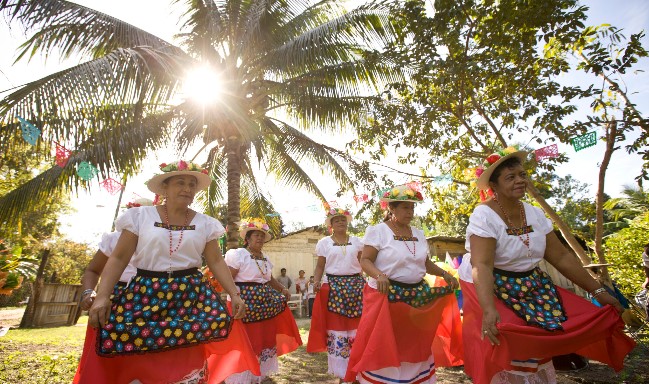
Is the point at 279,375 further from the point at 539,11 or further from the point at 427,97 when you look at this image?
the point at 539,11

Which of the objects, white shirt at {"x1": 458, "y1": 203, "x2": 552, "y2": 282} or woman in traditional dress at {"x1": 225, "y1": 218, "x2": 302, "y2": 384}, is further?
woman in traditional dress at {"x1": 225, "y1": 218, "x2": 302, "y2": 384}

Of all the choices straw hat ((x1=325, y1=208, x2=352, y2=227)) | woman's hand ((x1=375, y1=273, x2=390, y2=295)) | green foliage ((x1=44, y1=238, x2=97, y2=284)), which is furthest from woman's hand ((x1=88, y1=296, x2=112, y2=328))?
green foliage ((x1=44, y1=238, x2=97, y2=284))

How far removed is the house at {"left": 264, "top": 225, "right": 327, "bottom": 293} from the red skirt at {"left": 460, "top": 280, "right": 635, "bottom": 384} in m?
15.1

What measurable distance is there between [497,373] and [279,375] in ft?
11.3

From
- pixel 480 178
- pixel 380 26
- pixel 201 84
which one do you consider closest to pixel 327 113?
pixel 380 26

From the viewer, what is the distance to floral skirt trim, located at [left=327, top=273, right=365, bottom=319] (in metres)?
4.95

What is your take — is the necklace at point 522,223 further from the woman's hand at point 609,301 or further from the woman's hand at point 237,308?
the woman's hand at point 237,308

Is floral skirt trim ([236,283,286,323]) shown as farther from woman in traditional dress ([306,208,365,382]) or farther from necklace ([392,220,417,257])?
necklace ([392,220,417,257])

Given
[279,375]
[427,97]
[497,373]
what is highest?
[427,97]

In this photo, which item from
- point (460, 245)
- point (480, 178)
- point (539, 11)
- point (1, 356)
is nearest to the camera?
point (480, 178)

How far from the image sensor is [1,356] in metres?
6.37

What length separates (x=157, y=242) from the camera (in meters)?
2.75

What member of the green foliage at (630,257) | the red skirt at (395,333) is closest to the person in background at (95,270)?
the red skirt at (395,333)

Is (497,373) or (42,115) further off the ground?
(42,115)
